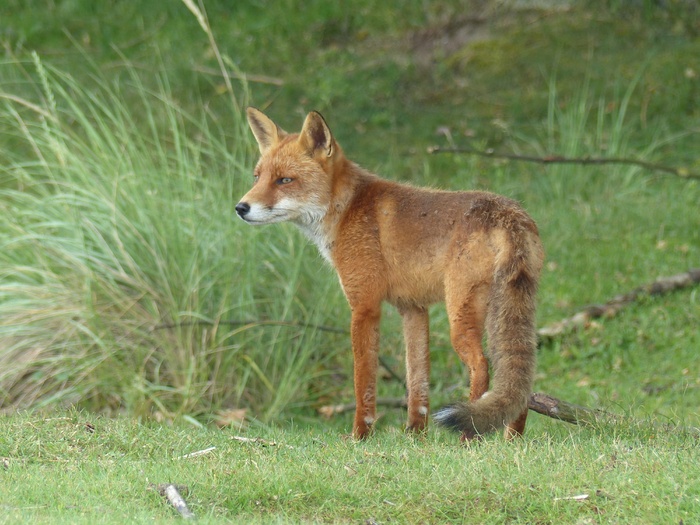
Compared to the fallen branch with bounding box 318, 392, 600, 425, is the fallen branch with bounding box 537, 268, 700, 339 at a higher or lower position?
lower

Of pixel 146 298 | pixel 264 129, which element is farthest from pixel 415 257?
pixel 146 298

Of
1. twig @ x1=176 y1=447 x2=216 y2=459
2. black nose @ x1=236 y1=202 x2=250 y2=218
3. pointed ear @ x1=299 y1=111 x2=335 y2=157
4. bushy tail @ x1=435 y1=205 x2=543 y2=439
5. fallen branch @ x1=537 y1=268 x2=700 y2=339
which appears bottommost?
fallen branch @ x1=537 y1=268 x2=700 y2=339

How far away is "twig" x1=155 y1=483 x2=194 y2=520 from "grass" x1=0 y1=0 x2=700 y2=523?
2.0 inches

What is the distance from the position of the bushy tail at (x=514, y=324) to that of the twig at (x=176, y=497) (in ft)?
5.14

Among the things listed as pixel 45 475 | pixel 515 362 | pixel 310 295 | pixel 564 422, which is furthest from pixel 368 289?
pixel 310 295

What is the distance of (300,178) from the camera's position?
6.40 meters

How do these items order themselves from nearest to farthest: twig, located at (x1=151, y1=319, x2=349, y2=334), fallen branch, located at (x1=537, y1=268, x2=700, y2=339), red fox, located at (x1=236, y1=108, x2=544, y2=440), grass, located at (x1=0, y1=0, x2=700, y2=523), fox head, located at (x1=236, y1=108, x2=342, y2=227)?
1. grass, located at (x1=0, y1=0, x2=700, y2=523)
2. red fox, located at (x1=236, y1=108, x2=544, y2=440)
3. fox head, located at (x1=236, y1=108, x2=342, y2=227)
4. twig, located at (x1=151, y1=319, x2=349, y2=334)
5. fallen branch, located at (x1=537, y1=268, x2=700, y2=339)

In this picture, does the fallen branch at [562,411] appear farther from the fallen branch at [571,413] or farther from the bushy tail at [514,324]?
the bushy tail at [514,324]

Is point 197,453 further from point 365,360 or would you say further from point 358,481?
point 365,360

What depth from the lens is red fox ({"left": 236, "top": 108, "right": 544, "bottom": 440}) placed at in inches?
221

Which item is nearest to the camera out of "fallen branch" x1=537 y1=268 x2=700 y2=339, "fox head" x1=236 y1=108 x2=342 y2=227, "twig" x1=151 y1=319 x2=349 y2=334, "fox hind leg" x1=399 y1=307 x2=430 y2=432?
"fox head" x1=236 y1=108 x2=342 y2=227

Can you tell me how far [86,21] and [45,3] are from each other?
0.97 metres

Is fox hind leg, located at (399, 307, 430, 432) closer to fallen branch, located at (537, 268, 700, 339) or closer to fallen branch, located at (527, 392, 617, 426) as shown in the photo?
fallen branch, located at (527, 392, 617, 426)

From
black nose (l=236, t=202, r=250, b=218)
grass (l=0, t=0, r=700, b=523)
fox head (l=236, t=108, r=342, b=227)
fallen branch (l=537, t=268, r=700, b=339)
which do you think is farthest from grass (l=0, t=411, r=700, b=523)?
fallen branch (l=537, t=268, r=700, b=339)
